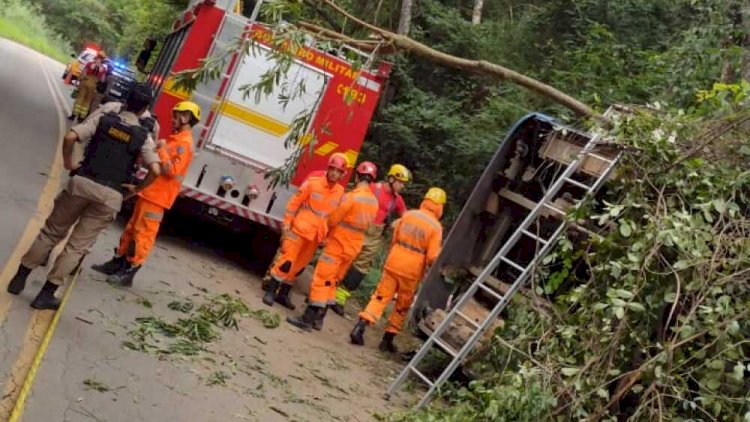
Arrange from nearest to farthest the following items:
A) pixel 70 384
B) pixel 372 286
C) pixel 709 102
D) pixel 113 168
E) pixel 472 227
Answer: pixel 70 384, pixel 113 168, pixel 709 102, pixel 472 227, pixel 372 286

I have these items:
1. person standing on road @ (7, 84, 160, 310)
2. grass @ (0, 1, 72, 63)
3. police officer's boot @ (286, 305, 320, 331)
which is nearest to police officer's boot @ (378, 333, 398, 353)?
police officer's boot @ (286, 305, 320, 331)

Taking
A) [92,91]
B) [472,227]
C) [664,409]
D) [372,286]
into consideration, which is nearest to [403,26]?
[372,286]

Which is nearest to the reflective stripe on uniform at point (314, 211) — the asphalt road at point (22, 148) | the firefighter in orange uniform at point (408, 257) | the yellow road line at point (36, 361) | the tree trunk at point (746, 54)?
the firefighter in orange uniform at point (408, 257)

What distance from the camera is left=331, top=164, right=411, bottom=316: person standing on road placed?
1158 cm

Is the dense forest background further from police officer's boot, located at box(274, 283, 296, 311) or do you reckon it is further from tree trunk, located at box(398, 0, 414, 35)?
tree trunk, located at box(398, 0, 414, 35)

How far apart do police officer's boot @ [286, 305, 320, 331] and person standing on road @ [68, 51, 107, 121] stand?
492 inches

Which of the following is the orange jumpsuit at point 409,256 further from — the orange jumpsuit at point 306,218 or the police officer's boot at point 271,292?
the police officer's boot at point 271,292

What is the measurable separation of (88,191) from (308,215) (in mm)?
3529

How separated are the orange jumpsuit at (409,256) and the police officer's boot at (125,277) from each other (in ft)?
8.36

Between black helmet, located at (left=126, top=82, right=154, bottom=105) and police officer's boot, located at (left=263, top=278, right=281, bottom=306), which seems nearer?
black helmet, located at (left=126, top=82, right=154, bottom=105)

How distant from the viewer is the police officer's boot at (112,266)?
878cm

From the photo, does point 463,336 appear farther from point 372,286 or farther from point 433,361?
point 372,286

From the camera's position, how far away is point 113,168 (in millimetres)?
7164

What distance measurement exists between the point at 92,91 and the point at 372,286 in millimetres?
10415
